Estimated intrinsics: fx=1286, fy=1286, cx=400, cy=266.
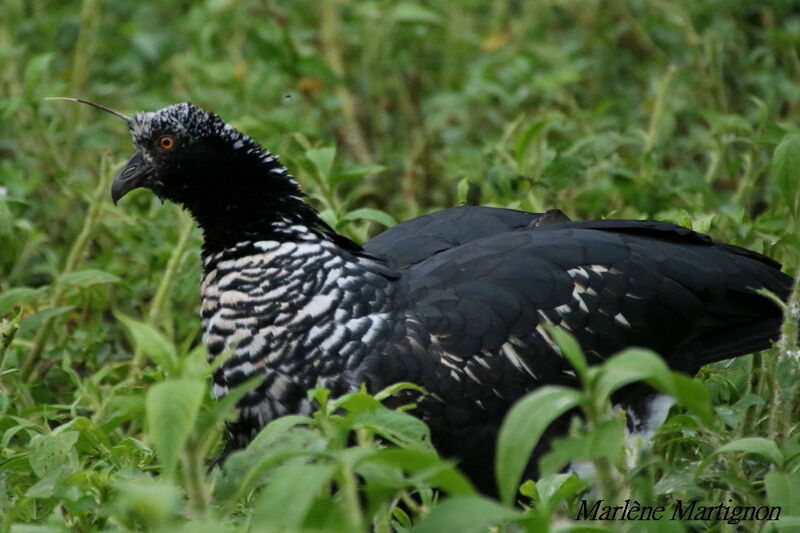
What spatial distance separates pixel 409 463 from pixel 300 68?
3742mm

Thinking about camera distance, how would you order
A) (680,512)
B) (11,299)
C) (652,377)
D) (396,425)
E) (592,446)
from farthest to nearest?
(11,299), (680,512), (396,425), (592,446), (652,377)

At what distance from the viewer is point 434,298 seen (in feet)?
9.90

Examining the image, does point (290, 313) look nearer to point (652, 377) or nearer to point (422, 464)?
point (422, 464)

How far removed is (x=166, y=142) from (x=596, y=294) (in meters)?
1.11

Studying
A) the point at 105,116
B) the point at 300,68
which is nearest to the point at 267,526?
the point at 300,68

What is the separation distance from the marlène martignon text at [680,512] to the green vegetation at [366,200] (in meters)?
0.02

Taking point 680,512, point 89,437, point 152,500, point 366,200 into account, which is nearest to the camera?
point 152,500

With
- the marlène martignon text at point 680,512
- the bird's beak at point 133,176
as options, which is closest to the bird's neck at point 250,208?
the bird's beak at point 133,176

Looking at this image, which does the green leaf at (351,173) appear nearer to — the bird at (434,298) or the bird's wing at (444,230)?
the bird's wing at (444,230)

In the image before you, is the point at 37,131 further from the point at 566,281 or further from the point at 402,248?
the point at 566,281

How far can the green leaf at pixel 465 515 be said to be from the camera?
1723 millimetres

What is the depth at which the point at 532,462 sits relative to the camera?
290cm

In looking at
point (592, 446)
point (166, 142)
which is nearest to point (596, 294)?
point (166, 142)

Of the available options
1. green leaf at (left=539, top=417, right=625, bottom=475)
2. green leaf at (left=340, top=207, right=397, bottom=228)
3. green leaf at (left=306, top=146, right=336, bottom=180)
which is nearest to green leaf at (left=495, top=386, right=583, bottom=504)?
green leaf at (left=539, top=417, right=625, bottom=475)
